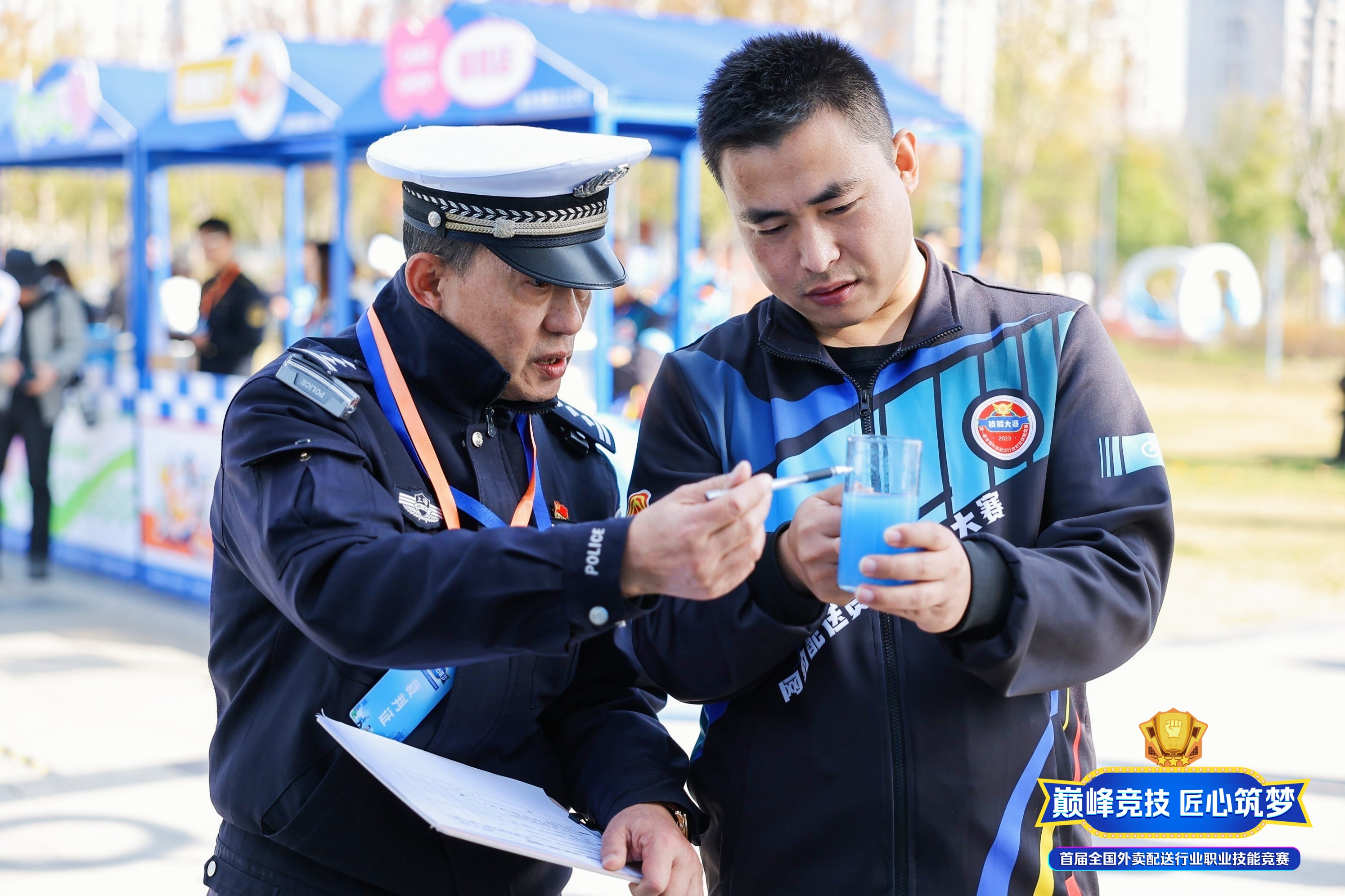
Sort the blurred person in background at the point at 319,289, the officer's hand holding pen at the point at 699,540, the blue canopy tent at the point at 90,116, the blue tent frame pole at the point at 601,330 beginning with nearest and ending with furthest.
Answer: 1. the officer's hand holding pen at the point at 699,540
2. the blue tent frame pole at the point at 601,330
3. the blue canopy tent at the point at 90,116
4. the blurred person in background at the point at 319,289

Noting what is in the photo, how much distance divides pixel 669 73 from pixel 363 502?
5724 mm

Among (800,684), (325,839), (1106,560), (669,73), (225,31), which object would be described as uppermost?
(225,31)

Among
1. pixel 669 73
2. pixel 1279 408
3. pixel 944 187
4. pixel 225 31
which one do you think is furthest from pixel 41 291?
pixel 944 187

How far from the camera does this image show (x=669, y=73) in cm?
700

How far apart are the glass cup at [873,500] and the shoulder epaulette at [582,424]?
0.74 meters

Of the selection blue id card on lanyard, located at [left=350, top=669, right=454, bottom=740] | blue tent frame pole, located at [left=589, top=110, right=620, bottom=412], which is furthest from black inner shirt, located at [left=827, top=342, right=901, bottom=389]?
blue tent frame pole, located at [left=589, top=110, right=620, bottom=412]

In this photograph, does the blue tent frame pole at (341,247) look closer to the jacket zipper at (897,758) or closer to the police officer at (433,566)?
the police officer at (433,566)

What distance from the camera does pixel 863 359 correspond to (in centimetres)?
188

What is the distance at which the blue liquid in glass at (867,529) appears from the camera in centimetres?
149

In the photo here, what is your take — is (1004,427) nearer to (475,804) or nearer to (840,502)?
(840,502)

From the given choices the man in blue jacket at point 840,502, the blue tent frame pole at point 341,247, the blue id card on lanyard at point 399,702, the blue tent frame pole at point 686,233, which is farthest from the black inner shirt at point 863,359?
the blue tent frame pole at point 341,247

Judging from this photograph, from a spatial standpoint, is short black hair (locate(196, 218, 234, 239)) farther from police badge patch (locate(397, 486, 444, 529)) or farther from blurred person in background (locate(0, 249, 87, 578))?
police badge patch (locate(397, 486, 444, 529))

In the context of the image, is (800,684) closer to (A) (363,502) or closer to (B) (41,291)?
(A) (363,502)

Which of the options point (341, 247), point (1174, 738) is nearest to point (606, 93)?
point (341, 247)
